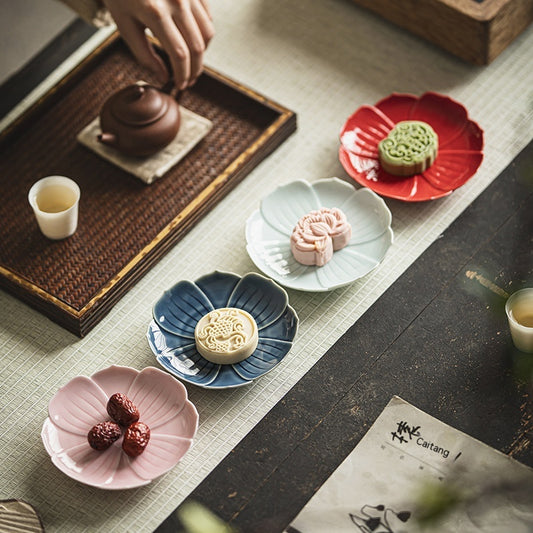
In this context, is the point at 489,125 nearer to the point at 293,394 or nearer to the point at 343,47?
the point at 343,47

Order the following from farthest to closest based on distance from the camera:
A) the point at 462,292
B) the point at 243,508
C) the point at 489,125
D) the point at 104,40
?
the point at 104,40 < the point at 489,125 < the point at 462,292 < the point at 243,508

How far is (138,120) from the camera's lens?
182 centimetres

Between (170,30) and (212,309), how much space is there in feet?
1.87

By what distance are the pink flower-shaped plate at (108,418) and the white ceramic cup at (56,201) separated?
375mm

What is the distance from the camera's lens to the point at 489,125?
1935 mm

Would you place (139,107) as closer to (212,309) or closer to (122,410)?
(212,309)

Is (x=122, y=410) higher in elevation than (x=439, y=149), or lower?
higher

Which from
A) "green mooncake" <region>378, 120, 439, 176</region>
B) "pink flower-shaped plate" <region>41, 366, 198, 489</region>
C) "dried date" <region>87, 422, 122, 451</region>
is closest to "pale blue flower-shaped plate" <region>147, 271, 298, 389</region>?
"pink flower-shaped plate" <region>41, 366, 198, 489</region>

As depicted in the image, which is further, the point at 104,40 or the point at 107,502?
the point at 104,40

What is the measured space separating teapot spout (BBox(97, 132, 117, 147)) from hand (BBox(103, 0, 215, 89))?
16 centimetres

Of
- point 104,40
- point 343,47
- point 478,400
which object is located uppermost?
point 104,40

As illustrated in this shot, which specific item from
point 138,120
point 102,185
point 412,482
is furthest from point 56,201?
point 412,482

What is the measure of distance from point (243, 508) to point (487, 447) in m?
0.41

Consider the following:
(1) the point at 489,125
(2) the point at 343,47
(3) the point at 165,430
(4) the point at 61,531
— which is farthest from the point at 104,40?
(4) the point at 61,531
